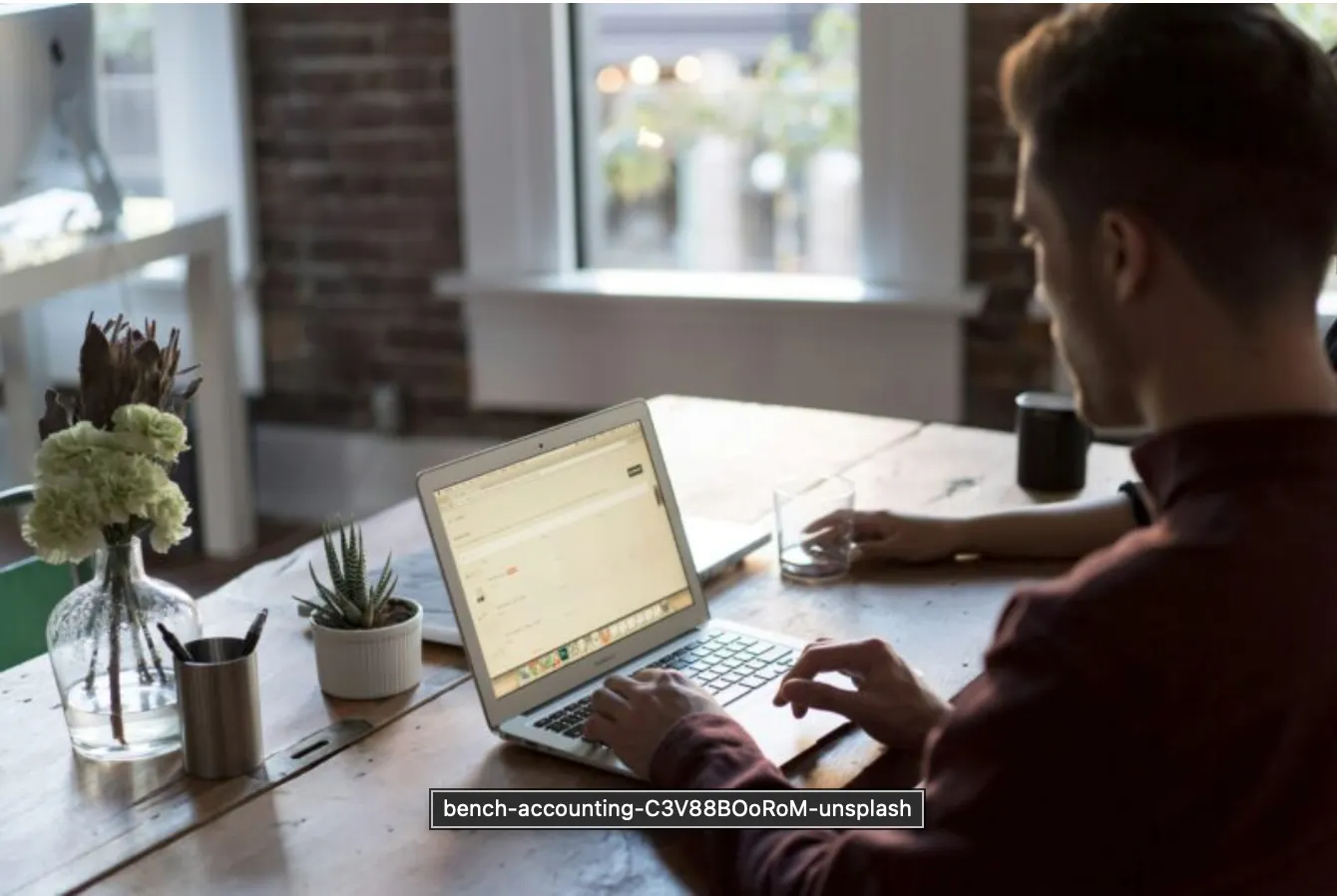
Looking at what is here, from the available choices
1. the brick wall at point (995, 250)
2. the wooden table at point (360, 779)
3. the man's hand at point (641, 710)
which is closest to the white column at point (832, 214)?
the brick wall at point (995, 250)

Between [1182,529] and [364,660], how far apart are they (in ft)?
2.88

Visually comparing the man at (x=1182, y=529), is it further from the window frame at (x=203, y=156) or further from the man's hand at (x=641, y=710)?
the window frame at (x=203, y=156)

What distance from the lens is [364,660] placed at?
173 centimetres

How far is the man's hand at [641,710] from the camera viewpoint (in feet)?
4.99

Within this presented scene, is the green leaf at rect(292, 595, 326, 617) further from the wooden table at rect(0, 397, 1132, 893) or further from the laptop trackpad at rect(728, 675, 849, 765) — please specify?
the laptop trackpad at rect(728, 675, 849, 765)

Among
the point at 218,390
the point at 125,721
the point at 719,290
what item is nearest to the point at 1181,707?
the point at 125,721

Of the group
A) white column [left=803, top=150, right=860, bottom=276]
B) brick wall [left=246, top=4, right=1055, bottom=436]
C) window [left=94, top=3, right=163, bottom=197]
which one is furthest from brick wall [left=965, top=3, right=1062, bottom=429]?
window [left=94, top=3, right=163, bottom=197]

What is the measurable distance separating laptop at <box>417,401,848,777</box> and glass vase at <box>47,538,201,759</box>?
0.27 metres

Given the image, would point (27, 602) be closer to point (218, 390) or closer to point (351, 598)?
point (351, 598)

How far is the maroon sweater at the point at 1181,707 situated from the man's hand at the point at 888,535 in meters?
0.93

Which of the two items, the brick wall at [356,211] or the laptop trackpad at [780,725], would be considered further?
the brick wall at [356,211]

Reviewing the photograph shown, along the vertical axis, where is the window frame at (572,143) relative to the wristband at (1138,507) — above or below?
above

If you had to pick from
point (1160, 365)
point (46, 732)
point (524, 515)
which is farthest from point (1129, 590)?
point (46, 732)

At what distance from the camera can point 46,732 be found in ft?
5.53
